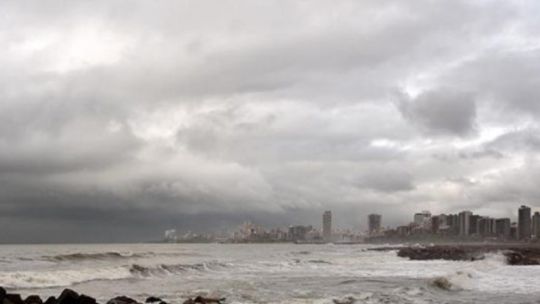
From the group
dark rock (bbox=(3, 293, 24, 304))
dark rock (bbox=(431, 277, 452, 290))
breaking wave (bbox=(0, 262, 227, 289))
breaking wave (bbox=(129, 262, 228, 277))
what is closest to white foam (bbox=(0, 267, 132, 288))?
Result: breaking wave (bbox=(0, 262, 227, 289))

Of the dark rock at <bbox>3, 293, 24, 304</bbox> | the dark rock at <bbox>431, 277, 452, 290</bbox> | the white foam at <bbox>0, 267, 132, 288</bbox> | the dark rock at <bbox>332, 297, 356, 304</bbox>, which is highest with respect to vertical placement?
the dark rock at <bbox>3, 293, 24, 304</bbox>

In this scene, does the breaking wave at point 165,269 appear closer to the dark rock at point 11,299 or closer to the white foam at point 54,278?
the white foam at point 54,278

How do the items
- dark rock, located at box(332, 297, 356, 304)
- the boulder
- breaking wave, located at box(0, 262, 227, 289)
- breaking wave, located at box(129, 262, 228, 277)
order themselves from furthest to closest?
breaking wave, located at box(129, 262, 228, 277), breaking wave, located at box(0, 262, 227, 289), dark rock, located at box(332, 297, 356, 304), the boulder

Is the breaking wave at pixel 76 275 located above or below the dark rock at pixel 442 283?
below

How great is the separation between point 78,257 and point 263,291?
132 ft

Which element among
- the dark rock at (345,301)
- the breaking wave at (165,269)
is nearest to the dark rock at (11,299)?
the dark rock at (345,301)

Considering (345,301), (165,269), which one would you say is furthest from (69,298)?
(165,269)

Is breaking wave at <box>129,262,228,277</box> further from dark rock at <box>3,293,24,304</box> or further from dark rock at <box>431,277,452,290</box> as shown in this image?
dark rock at <box>3,293,24,304</box>

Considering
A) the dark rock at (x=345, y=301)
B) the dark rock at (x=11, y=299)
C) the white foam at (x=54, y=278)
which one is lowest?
the white foam at (x=54, y=278)

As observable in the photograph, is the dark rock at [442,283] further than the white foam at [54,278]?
No

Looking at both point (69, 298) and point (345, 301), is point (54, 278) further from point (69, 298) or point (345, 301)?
point (69, 298)

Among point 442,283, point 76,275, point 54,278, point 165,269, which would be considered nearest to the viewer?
point 442,283

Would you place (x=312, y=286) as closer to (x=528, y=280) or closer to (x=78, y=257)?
(x=528, y=280)

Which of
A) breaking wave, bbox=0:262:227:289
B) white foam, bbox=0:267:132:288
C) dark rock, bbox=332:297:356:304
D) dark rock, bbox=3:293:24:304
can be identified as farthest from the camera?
breaking wave, bbox=0:262:227:289
